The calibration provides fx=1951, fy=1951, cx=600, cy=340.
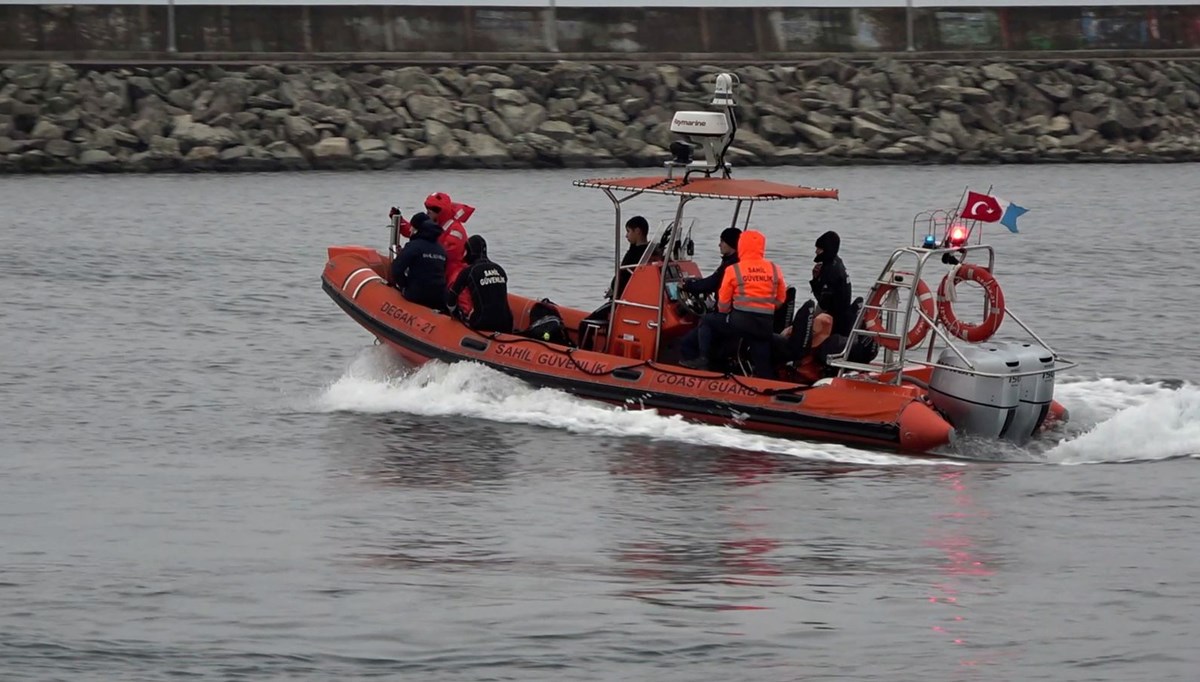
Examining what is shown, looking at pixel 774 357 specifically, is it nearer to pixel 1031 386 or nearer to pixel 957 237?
pixel 957 237

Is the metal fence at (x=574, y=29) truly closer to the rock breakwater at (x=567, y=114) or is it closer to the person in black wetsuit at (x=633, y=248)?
the rock breakwater at (x=567, y=114)

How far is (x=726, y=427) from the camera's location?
1226 cm

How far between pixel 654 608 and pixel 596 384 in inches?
149

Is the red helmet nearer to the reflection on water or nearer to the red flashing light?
the red flashing light

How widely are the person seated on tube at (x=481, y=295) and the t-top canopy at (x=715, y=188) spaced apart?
1097 millimetres

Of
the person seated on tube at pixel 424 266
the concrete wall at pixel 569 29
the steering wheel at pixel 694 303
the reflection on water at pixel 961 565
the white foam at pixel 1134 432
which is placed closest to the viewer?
the reflection on water at pixel 961 565

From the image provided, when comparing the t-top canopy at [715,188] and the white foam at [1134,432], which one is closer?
the white foam at [1134,432]

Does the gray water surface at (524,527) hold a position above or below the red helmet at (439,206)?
below

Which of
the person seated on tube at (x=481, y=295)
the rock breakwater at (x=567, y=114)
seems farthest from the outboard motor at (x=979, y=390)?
the rock breakwater at (x=567, y=114)

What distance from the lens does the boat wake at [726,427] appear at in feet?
39.4

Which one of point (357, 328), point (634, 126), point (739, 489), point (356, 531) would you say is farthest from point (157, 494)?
point (634, 126)

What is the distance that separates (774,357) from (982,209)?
1.75 m

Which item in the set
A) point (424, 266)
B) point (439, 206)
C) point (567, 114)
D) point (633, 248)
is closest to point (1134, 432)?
point (633, 248)

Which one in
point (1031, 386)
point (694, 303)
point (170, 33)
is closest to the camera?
point (1031, 386)
